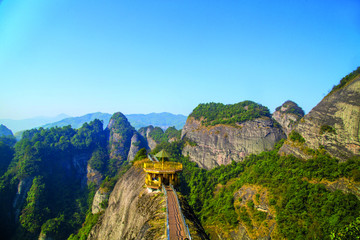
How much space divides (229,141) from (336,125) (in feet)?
117

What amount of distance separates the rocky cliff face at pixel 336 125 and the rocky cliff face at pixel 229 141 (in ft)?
79.7

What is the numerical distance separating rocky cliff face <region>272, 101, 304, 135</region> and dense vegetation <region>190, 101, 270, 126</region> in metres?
5.88

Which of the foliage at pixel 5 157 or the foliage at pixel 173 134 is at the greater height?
the foliage at pixel 173 134

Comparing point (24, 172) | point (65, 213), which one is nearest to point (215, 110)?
point (65, 213)

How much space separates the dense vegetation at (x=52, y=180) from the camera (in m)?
56.2

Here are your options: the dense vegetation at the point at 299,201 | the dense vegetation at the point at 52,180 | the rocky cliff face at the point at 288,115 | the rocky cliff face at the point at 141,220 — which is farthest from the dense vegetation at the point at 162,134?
the rocky cliff face at the point at 141,220

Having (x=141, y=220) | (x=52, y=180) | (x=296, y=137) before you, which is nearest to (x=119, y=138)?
(x=52, y=180)

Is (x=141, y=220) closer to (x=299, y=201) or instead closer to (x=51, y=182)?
(x=299, y=201)

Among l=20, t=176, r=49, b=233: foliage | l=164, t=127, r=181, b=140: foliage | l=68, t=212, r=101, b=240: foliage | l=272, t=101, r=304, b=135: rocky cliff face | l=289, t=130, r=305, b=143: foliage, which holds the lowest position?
l=20, t=176, r=49, b=233: foliage

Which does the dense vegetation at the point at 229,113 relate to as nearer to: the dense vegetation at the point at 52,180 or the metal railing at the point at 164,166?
the dense vegetation at the point at 52,180

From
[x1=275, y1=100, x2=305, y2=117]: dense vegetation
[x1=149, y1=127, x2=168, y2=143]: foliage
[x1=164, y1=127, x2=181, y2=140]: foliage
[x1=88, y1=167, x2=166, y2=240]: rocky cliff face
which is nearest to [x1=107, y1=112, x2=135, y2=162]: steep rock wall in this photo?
[x1=149, y1=127, x2=168, y2=143]: foliage

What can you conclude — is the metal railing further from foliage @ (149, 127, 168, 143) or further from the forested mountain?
foliage @ (149, 127, 168, 143)

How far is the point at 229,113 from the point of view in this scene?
72.2 m

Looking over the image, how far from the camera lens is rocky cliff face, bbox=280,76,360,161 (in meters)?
27.1
